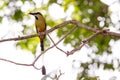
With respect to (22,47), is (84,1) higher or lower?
higher

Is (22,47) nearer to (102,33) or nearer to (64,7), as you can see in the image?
(64,7)

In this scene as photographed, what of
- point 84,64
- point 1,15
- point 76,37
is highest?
point 1,15

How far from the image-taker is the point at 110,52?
18.4ft

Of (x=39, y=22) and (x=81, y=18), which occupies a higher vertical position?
(x=39, y=22)

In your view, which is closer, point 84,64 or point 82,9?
point 82,9

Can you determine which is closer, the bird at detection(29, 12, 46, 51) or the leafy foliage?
the bird at detection(29, 12, 46, 51)

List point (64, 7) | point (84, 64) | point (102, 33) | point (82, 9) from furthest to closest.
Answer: point (84, 64) < point (82, 9) < point (64, 7) < point (102, 33)

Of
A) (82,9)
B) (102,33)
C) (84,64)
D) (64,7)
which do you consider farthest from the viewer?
(84,64)

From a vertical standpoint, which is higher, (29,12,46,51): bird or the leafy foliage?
(29,12,46,51): bird

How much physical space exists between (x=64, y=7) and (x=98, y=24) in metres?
0.68

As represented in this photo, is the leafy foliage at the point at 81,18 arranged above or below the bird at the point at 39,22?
below

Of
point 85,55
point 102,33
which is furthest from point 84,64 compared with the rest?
point 102,33

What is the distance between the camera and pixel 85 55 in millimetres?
5785

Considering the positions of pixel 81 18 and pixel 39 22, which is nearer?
pixel 39 22
